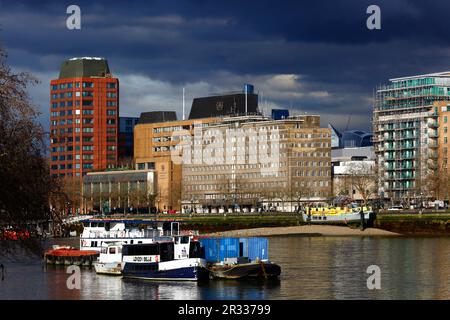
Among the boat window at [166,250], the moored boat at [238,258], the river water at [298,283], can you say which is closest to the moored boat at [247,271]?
the moored boat at [238,258]

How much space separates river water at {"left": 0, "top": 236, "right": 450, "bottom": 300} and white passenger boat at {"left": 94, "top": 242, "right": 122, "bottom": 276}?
1163 mm

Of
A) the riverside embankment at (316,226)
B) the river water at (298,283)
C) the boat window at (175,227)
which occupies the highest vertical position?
the boat window at (175,227)

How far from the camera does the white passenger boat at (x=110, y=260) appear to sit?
288 feet

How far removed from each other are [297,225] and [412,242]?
156 ft

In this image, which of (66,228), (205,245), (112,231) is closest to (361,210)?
(112,231)

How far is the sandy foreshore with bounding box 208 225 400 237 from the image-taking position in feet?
532

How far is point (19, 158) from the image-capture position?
33531mm

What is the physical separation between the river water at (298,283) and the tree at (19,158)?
24.8m

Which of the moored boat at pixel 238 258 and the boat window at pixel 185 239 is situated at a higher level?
the boat window at pixel 185 239

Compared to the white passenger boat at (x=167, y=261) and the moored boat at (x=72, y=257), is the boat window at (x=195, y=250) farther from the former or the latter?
the moored boat at (x=72, y=257)

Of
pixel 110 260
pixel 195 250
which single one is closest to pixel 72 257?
pixel 110 260

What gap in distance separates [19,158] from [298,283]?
43947mm

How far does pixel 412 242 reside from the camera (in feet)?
432

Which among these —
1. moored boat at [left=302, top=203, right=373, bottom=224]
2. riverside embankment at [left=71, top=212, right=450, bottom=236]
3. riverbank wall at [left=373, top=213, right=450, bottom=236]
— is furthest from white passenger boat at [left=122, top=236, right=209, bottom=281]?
moored boat at [left=302, top=203, right=373, bottom=224]
